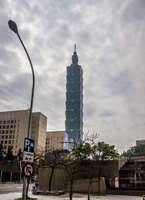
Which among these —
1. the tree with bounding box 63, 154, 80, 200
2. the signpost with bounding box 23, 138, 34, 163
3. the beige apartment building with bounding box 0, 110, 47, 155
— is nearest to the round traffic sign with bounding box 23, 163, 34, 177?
the signpost with bounding box 23, 138, 34, 163

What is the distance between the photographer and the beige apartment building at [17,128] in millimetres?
131625

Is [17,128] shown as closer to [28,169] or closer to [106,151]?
[106,151]

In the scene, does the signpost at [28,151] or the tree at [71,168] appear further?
the tree at [71,168]

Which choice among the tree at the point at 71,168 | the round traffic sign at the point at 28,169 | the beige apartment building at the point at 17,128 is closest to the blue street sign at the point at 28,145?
the round traffic sign at the point at 28,169

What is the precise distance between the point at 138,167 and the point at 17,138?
354 feet

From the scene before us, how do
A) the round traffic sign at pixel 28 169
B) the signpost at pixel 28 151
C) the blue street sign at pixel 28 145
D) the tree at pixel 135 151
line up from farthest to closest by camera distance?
the tree at pixel 135 151 < the blue street sign at pixel 28 145 < the signpost at pixel 28 151 < the round traffic sign at pixel 28 169

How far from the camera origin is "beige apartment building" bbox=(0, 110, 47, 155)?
432 ft

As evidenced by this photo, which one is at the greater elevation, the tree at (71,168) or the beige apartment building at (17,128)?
the beige apartment building at (17,128)

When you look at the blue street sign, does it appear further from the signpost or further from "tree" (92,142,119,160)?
"tree" (92,142,119,160)

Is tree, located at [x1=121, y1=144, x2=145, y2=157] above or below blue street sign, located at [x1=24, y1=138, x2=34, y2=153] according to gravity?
below

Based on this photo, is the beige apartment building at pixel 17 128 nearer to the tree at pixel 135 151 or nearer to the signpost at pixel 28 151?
the tree at pixel 135 151

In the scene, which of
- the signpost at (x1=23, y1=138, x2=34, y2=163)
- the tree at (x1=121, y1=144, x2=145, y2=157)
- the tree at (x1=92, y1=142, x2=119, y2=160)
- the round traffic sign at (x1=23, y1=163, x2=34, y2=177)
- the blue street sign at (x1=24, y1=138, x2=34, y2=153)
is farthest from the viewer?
the tree at (x1=121, y1=144, x2=145, y2=157)

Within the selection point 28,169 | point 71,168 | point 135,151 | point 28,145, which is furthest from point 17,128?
point 28,169

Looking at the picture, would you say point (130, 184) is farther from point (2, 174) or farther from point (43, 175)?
point (2, 174)
